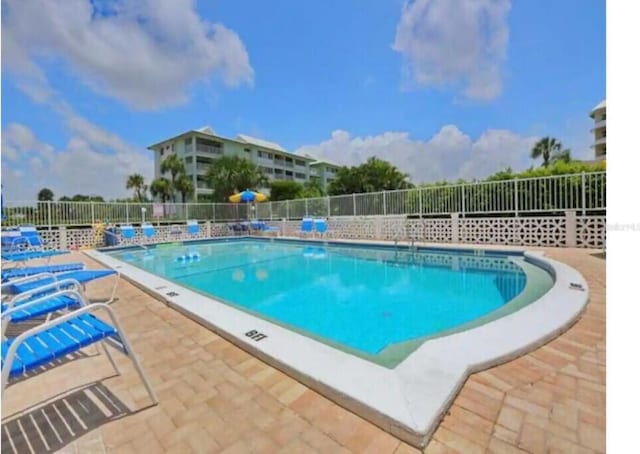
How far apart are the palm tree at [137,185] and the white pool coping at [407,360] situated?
3775 centimetres

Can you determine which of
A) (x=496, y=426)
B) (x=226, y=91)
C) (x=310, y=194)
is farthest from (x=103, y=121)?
(x=496, y=426)

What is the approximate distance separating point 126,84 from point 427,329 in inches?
608

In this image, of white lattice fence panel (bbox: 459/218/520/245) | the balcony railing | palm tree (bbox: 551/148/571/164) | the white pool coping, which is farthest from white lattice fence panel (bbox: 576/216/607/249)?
the balcony railing

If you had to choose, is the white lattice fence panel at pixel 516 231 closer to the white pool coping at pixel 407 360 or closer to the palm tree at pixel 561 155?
the white pool coping at pixel 407 360

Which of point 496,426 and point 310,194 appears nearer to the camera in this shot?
point 496,426

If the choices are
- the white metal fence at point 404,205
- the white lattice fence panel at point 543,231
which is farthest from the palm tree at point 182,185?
the white lattice fence panel at point 543,231

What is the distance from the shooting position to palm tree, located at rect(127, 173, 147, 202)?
35562mm

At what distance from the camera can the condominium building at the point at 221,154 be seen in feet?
125

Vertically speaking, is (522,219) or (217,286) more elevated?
(522,219)

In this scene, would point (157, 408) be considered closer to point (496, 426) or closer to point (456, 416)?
point (456, 416)

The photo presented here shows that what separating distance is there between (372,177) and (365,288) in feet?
77.4

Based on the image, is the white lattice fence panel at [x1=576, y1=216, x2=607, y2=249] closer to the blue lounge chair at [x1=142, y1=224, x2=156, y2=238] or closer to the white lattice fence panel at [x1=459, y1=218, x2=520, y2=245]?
the white lattice fence panel at [x1=459, y1=218, x2=520, y2=245]

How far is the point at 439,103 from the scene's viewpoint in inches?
628

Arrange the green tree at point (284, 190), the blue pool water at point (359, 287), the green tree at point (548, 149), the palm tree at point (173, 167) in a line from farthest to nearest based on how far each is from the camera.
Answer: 1. the green tree at point (284, 190)
2. the green tree at point (548, 149)
3. the palm tree at point (173, 167)
4. the blue pool water at point (359, 287)
